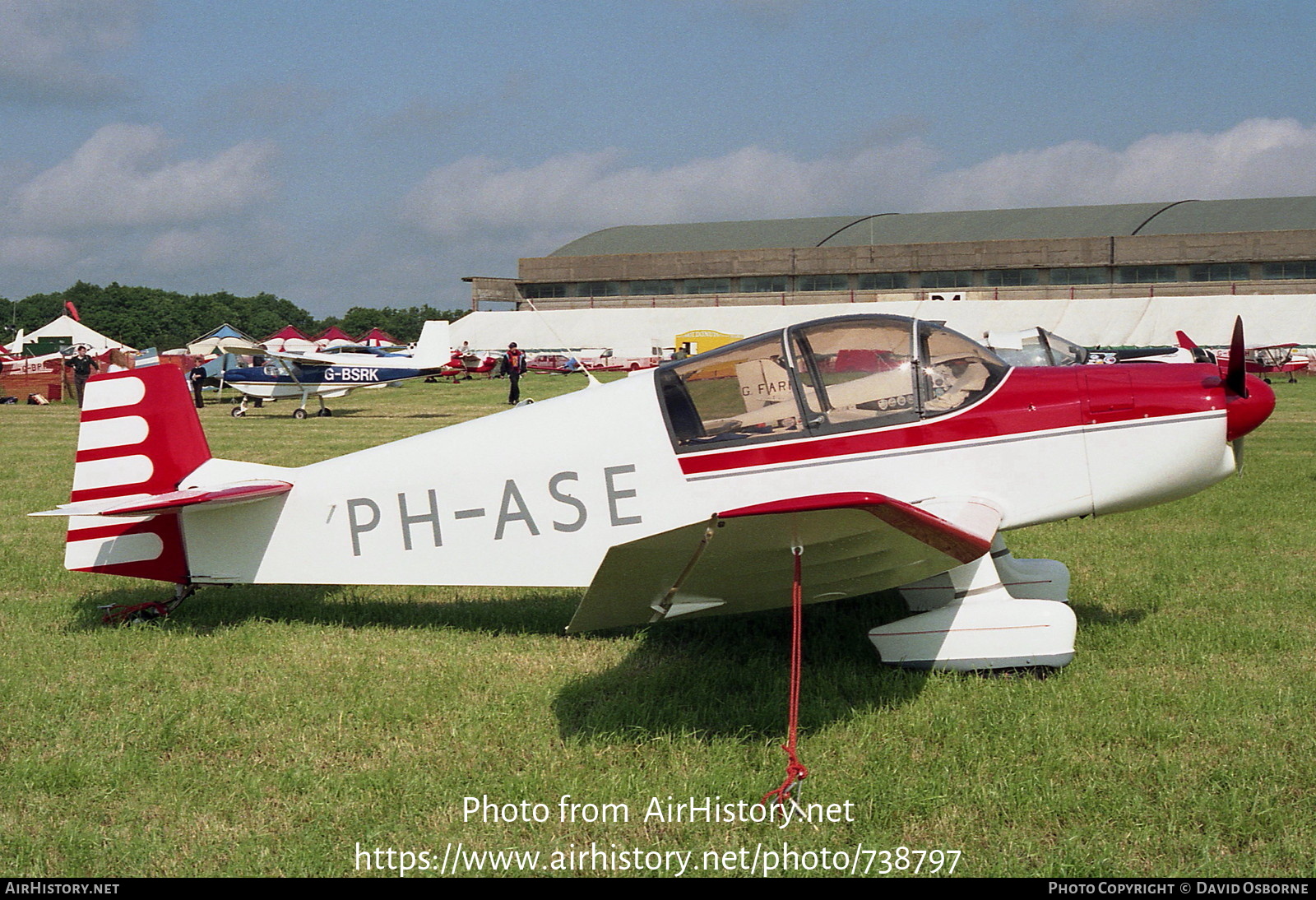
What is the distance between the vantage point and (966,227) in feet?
234

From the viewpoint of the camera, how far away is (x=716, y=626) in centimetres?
600

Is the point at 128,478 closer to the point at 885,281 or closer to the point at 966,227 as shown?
the point at 885,281

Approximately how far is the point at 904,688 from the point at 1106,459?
5.01 feet

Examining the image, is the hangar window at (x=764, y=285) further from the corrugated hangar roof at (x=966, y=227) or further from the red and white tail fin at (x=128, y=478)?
the red and white tail fin at (x=128, y=478)

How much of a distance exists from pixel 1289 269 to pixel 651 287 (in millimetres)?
38599

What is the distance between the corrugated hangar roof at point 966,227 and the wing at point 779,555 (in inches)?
2579

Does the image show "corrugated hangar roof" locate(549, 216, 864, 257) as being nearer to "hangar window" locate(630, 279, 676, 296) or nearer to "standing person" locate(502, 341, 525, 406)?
"hangar window" locate(630, 279, 676, 296)

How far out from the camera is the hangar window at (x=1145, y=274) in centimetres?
6047

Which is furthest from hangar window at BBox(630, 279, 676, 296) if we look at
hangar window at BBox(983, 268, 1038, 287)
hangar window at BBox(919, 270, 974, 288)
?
hangar window at BBox(983, 268, 1038, 287)

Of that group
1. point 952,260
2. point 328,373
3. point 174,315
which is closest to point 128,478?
point 328,373

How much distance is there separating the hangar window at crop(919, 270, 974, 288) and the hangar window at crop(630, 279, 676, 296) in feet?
A: 55.2

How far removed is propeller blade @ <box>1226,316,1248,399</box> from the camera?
4.96 m

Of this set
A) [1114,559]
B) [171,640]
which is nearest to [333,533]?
[171,640]

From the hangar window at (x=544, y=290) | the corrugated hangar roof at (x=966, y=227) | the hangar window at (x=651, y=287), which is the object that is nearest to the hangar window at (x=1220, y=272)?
the corrugated hangar roof at (x=966, y=227)
